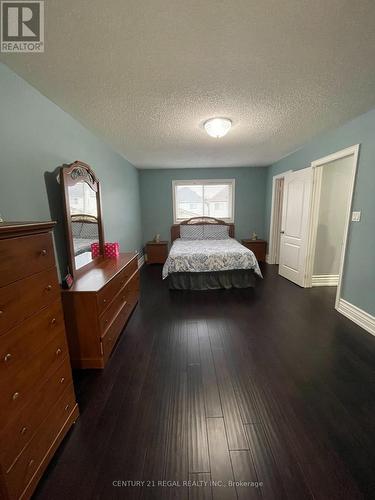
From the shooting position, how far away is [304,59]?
139 cm

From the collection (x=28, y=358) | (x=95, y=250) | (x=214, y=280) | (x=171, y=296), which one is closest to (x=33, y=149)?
(x=95, y=250)

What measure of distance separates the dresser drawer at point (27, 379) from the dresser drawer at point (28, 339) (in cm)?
2

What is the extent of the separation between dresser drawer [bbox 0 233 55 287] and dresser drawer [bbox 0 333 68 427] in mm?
418

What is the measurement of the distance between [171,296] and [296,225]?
8.49 ft

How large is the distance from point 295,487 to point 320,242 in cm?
331

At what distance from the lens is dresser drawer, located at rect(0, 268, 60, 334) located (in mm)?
813

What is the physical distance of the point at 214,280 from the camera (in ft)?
11.4

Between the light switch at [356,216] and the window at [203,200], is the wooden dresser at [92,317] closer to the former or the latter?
the light switch at [356,216]

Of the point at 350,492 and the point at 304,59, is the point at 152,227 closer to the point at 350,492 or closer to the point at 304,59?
the point at 304,59

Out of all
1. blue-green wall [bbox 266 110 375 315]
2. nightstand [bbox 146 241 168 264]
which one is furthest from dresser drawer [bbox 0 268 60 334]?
nightstand [bbox 146 241 168 264]

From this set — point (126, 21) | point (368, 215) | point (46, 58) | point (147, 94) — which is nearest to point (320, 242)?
point (368, 215)

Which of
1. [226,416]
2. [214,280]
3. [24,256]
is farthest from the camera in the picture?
[214,280]

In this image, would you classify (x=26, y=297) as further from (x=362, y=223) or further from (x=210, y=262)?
(x=362, y=223)

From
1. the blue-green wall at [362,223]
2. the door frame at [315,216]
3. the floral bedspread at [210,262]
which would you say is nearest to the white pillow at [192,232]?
the floral bedspread at [210,262]
